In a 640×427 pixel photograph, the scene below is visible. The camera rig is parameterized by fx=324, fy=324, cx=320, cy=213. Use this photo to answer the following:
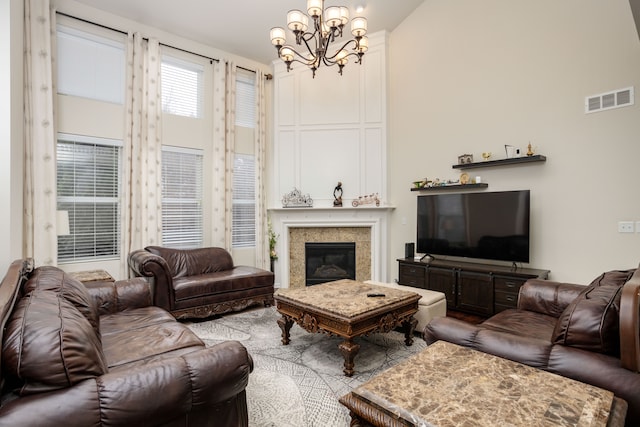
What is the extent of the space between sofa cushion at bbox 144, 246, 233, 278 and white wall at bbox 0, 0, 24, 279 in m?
1.48

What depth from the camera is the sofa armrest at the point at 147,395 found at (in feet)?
3.47

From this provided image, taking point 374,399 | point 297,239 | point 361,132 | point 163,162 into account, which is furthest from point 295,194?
point 374,399

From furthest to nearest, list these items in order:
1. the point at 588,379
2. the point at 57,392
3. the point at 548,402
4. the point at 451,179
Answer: the point at 451,179, the point at 588,379, the point at 548,402, the point at 57,392

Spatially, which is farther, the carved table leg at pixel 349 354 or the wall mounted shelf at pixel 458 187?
the wall mounted shelf at pixel 458 187

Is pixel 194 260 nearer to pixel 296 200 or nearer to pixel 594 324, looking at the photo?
pixel 296 200

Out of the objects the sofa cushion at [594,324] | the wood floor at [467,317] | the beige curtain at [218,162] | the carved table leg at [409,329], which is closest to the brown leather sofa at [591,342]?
the sofa cushion at [594,324]

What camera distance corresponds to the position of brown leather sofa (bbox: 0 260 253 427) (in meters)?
1.09

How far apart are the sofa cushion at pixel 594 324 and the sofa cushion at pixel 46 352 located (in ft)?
7.01

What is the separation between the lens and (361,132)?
18.4 feet

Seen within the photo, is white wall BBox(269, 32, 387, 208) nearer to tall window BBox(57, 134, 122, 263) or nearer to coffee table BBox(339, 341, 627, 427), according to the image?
tall window BBox(57, 134, 122, 263)

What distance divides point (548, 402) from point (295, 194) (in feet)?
15.4

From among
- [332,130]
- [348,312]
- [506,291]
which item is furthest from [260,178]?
[506,291]

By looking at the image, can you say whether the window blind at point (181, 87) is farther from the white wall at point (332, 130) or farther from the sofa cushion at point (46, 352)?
the sofa cushion at point (46, 352)

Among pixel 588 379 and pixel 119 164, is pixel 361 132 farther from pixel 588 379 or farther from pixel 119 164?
pixel 588 379
